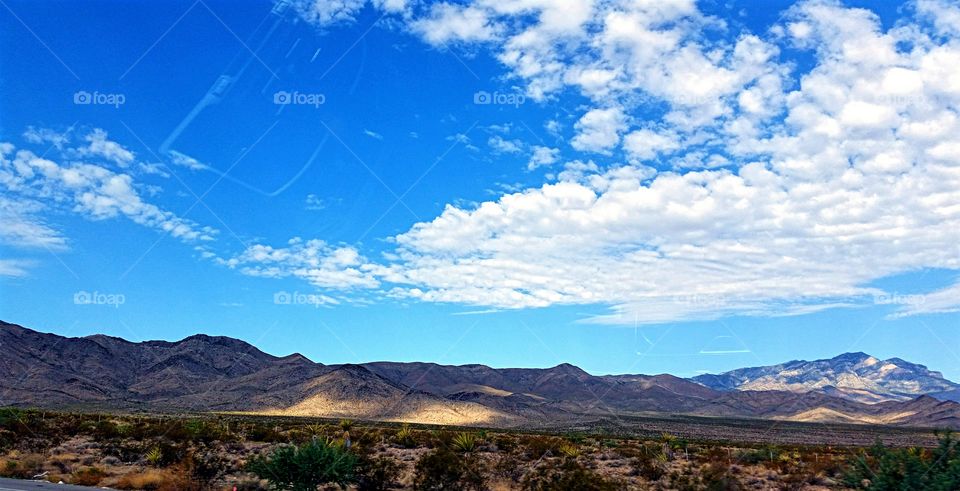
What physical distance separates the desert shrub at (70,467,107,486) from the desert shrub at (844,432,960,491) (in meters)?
21.9

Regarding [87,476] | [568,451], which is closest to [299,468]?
[87,476]

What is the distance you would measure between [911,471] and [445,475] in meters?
13.0

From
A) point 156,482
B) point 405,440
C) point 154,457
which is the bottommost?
point 156,482

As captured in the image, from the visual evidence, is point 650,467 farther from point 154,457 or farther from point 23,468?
point 23,468

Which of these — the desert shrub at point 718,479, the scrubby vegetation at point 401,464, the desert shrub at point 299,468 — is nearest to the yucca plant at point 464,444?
the scrubby vegetation at point 401,464

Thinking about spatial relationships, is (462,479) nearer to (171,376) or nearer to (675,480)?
(675,480)

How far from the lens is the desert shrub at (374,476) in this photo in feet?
72.6

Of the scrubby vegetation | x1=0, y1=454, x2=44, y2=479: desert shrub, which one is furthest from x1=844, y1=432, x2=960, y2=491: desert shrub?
x1=0, y1=454, x2=44, y2=479: desert shrub

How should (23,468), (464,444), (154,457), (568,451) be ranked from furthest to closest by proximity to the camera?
(568,451)
(464,444)
(154,457)
(23,468)

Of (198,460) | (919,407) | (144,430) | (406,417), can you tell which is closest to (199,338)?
(406,417)

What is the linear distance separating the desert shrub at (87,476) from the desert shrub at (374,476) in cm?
857

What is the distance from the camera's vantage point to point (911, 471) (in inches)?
518

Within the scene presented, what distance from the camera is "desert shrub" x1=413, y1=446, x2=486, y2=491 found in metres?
21.6

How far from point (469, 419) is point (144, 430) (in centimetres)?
9480
